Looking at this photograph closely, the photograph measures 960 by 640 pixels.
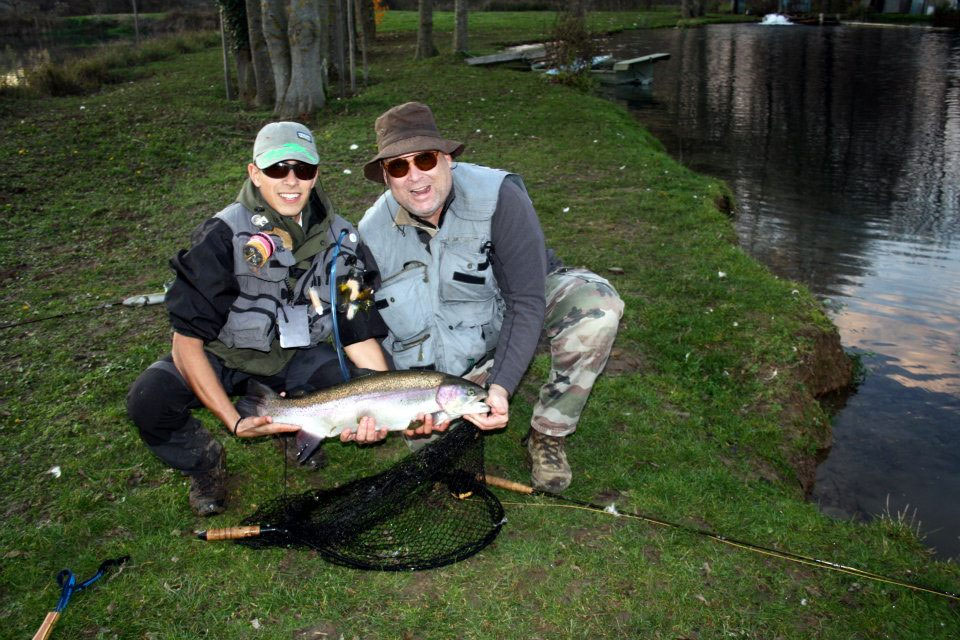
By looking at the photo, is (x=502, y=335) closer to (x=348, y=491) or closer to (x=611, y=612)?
(x=348, y=491)

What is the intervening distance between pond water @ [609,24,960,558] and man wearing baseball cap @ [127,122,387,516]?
3705 mm

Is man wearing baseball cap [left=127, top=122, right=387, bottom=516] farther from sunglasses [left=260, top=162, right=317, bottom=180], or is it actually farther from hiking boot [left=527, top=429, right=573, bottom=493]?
hiking boot [left=527, top=429, right=573, bottom=493]

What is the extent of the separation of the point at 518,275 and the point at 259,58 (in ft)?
47.0

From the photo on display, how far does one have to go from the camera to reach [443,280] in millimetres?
Result: 4480

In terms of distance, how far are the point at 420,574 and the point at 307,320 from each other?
1545 mm

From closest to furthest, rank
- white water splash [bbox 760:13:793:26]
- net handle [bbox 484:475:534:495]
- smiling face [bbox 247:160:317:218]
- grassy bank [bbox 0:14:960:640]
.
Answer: grassy bank [bbox 0:14:960:640] < smiling face [bbox 247:160:317:218] < net handle [bbox 484:475:534:495] < white water splash [bbox 760:13:793:26]

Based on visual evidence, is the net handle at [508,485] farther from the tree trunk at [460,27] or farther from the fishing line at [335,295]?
the tree trunk at [460,27]

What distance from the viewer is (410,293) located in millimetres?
4496

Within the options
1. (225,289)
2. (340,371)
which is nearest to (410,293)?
(340,371)

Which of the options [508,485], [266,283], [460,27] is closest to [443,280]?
[266,283]

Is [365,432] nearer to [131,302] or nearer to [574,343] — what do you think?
[574,343]

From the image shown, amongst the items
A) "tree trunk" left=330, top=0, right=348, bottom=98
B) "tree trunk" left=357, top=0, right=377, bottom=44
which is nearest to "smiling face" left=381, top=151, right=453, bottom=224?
"tree trunk" left=330, top=0, right=348, bottom=98

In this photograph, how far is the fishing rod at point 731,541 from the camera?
3859 mm

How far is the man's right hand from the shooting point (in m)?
3.79
